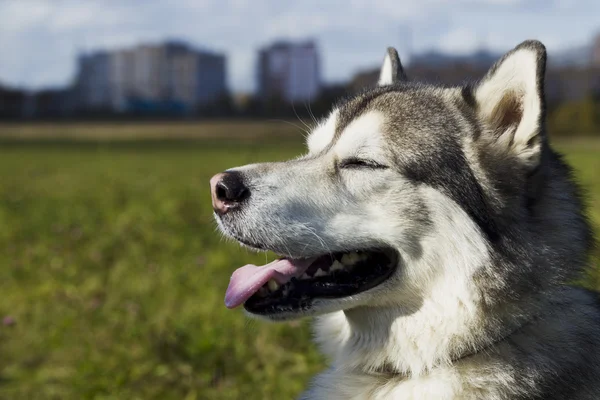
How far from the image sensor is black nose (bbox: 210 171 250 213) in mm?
2943

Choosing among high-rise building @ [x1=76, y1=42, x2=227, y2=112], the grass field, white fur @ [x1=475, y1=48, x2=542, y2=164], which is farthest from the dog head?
high-rise building @ [x1=76, y1=42, x2=227, y2=112]

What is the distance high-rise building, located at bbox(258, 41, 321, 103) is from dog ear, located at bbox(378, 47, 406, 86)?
63.8 m

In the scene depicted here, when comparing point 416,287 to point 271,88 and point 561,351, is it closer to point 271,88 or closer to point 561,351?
point 561,351

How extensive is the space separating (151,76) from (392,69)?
110m

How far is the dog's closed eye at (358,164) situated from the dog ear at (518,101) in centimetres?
54

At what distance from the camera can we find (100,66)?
11488 centimetres

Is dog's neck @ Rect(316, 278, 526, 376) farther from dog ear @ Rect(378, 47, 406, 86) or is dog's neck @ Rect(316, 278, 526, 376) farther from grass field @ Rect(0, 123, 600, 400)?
dog ear @ Rect(378, 47, 406, 86)

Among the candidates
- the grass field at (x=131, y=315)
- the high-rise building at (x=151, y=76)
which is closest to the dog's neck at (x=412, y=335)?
the grass field at (x=131, y=315)

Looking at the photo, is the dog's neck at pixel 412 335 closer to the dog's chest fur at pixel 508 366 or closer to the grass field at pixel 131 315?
the dog's chest fur at pixel 508 366

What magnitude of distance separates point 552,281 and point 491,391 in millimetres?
524

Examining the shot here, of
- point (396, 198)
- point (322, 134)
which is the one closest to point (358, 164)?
point (396, 198)

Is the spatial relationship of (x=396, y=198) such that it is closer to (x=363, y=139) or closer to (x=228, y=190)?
(x=363, y=139)

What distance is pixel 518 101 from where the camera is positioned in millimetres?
2936

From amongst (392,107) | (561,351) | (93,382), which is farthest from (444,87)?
(93,382)
